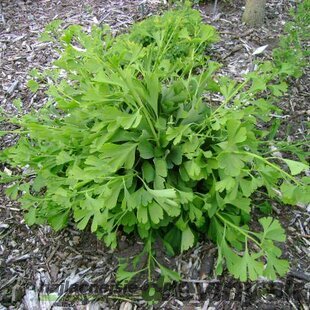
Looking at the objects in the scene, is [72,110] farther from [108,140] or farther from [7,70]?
[7,70]

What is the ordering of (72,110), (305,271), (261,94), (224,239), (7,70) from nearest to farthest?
(224,239)
(305,271)
(72,110)
(261,94)
(7,70)

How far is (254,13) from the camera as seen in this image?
3.86m

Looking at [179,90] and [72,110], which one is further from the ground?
[179,90]

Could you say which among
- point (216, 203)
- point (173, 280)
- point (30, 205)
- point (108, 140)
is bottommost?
point (173, 280)

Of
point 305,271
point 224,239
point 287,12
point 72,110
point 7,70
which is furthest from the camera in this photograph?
point 287,12

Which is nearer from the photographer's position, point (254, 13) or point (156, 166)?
point (156, 166)

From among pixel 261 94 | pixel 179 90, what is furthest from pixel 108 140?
pixel 261 94

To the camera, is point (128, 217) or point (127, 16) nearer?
point (128, 217)

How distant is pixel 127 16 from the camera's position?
4.23m

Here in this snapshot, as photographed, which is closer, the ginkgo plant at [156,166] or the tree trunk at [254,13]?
the ginkgo plant at [156,166]

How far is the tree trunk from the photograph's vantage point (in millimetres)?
3821

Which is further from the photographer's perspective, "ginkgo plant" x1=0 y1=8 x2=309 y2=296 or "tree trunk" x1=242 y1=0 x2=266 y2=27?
"tree trunk" x1=242 y1=0 x2=266 y2=27

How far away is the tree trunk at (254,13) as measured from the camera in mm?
3821

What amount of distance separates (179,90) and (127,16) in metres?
2.21
